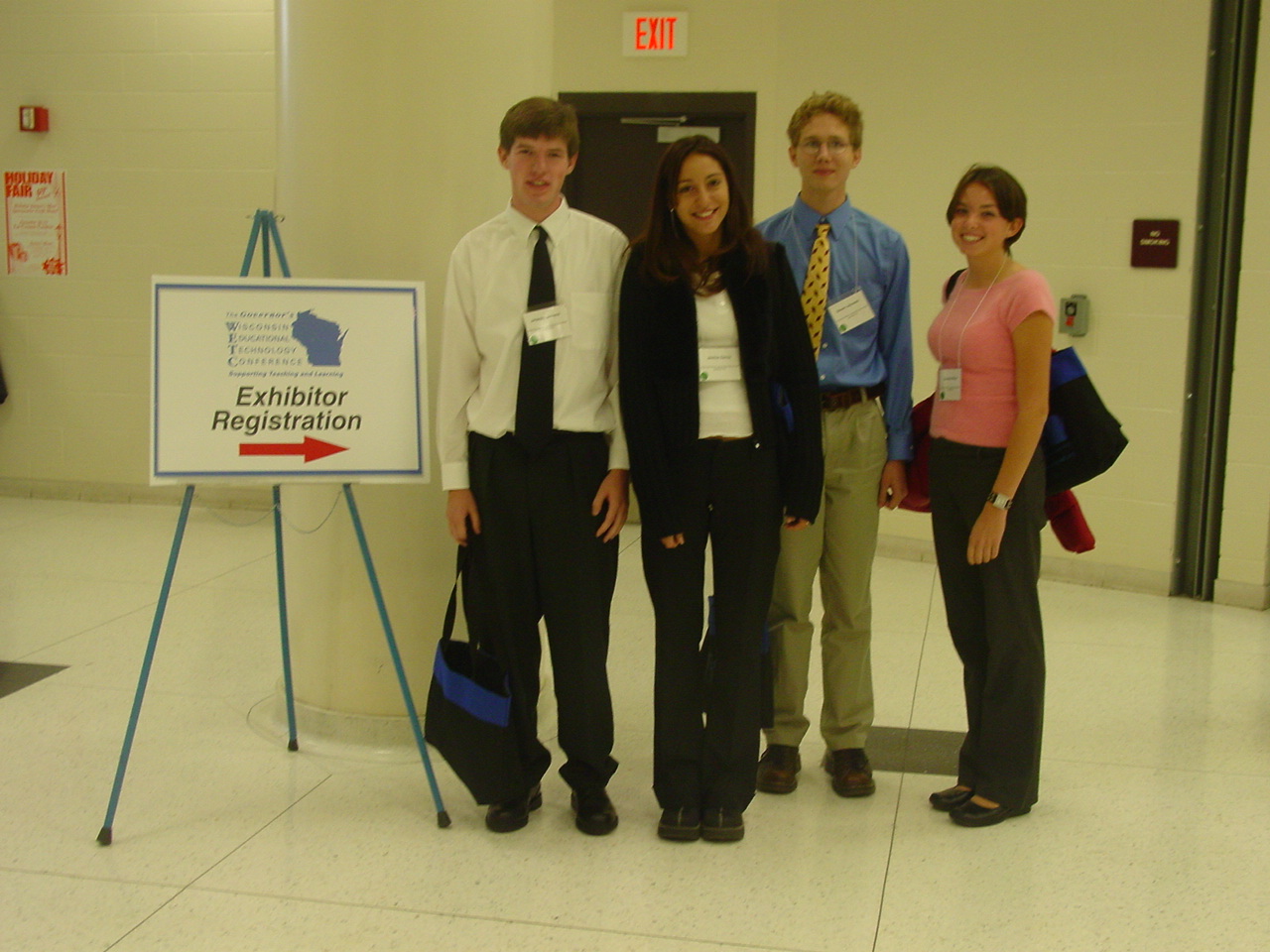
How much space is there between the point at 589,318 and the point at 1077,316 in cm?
297

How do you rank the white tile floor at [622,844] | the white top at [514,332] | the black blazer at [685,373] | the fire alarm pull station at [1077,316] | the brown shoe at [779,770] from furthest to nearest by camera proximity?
the fire alarm pull station at [1077,316]
the brown shoe at [779,770]
the white top at [514,332]
the black blazer at [685,373]
the white tile floor at [622,844]

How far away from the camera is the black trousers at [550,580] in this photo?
2680 mm

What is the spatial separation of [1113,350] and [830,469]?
8.56ft

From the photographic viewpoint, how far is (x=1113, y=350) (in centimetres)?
498

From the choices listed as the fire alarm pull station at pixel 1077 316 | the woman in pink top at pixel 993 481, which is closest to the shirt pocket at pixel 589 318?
the woman in pink top at pixel 993 481

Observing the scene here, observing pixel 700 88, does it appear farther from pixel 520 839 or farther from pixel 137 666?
pixel 520 839

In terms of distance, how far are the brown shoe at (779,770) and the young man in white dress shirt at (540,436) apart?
0.42 m

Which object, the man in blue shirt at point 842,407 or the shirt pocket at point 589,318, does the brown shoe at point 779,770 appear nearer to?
the man in blue shirt at point 842,407

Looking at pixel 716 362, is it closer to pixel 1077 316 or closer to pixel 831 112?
pixel 831 112

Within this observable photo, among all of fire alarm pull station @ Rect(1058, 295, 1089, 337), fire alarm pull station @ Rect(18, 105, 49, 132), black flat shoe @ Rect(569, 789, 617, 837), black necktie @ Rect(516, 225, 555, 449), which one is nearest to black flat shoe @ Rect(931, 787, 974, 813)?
black flat shoe @ Rect(569, 789, 617, 837)

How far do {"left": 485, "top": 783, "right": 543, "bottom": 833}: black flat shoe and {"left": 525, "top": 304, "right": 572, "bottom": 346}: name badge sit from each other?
1.03 meters

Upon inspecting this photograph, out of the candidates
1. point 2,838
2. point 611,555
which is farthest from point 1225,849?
point 2,838

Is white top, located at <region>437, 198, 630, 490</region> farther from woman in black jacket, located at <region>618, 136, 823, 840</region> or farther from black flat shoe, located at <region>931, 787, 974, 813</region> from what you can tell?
black flat shoe, located at <region>931, 787, 974, 813</region>

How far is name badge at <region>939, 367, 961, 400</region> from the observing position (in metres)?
2.72
